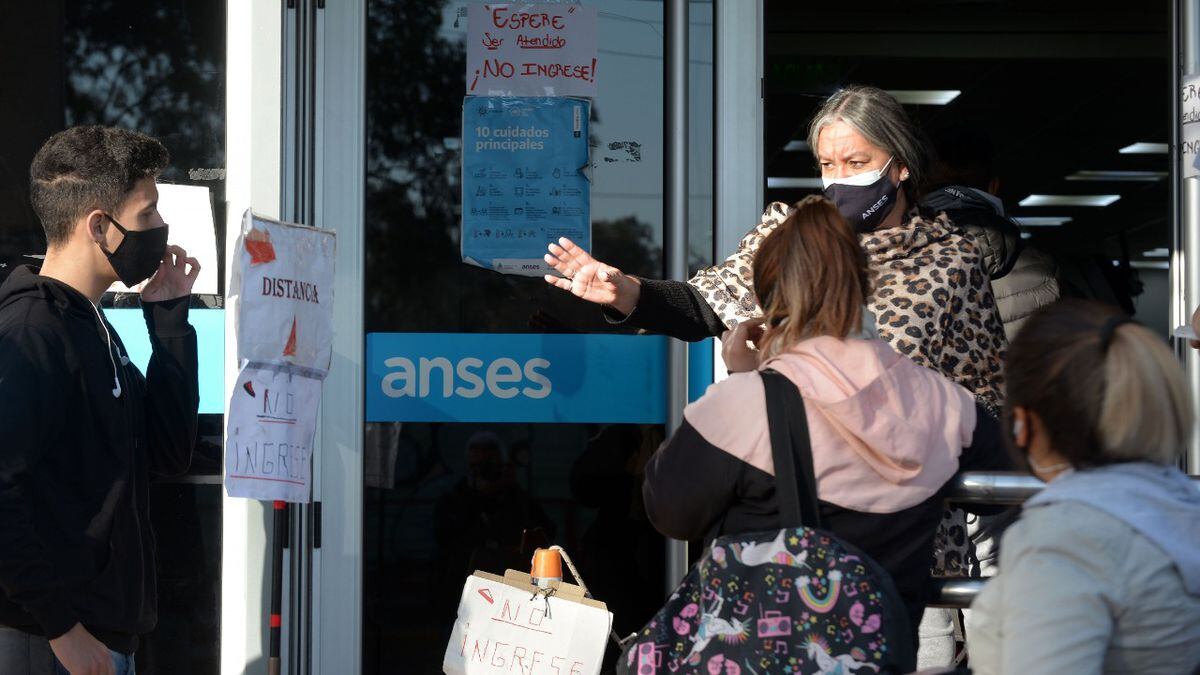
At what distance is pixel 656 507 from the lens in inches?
87.9

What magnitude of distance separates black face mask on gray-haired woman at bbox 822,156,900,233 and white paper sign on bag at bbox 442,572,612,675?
1.06 metres

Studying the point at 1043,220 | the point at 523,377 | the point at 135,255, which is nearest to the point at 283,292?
the point at 135,255

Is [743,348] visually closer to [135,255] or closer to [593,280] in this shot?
[593,280]

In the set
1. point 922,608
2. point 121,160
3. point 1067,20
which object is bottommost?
point 922,608

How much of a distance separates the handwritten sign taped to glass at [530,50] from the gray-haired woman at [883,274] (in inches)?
47.2

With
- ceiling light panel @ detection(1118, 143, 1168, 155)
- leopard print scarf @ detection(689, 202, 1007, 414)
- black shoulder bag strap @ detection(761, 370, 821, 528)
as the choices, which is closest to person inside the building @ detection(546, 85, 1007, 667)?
leopard print scarf @ detection(689, 202, 1007, 414)

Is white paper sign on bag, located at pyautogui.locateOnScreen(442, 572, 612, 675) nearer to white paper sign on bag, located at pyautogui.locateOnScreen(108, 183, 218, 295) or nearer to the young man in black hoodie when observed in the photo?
the young man in black hoodie

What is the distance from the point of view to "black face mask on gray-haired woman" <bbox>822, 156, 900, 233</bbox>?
3.10 meters

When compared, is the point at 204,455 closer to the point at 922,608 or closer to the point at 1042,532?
the point at 922,608

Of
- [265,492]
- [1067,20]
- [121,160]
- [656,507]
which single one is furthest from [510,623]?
[1067,20]

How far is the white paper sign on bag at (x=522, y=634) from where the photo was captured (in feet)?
10.1

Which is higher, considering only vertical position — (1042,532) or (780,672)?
(1042,532)

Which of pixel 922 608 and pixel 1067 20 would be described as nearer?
pixel 922 608

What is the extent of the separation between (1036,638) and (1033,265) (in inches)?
100
